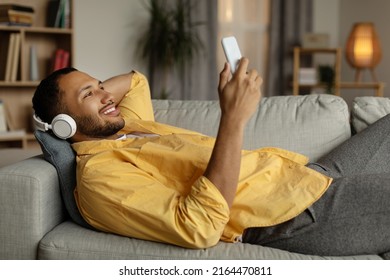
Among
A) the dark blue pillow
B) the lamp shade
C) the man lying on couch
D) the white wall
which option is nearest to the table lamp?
the lamp shade

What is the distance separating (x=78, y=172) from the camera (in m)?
1.67

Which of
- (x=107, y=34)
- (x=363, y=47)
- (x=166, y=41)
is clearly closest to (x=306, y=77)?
(x=363, y=47)

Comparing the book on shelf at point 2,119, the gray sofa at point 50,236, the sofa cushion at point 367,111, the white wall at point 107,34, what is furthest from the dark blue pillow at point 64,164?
the white wall at point 107,34

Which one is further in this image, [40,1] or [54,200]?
[40,1]

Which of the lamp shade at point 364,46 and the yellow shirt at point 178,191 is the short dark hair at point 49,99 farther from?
the lamp shade at point 364,46

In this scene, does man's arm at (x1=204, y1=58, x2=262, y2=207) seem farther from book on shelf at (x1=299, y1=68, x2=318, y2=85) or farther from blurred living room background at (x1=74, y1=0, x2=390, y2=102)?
book on shelf at (x1=299, y1=68, x2=318, y2=85)

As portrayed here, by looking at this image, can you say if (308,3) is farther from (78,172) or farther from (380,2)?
(78,172)

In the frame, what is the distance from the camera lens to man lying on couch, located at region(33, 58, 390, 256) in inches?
58.5

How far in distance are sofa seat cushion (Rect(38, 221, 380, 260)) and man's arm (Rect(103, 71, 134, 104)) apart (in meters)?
0.72

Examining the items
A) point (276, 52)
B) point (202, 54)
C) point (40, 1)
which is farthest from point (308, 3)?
point (40, 1)

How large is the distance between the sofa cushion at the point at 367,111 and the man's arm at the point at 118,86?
88 centimetres

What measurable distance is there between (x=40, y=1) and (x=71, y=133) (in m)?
3.03

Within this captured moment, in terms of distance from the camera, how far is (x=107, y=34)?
17.3ft
